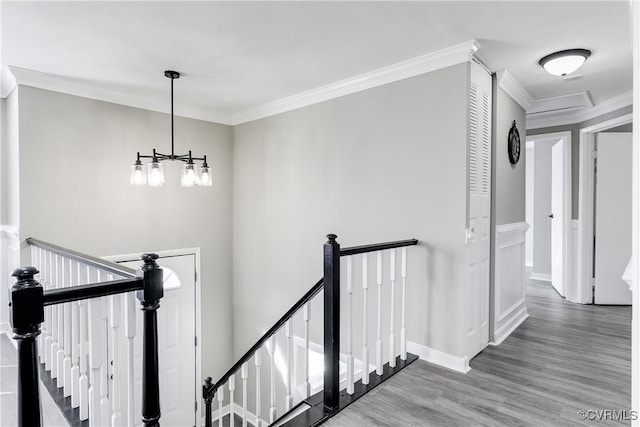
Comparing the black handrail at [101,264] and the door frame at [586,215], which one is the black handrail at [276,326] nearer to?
the black handrail at [101,264]

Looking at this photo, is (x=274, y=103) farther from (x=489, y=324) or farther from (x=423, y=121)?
(x=489, y=324)

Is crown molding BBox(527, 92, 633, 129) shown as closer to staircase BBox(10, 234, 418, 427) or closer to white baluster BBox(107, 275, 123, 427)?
staircase BBox(10, 234, 418, 427)

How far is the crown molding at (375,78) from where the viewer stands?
2746 mm

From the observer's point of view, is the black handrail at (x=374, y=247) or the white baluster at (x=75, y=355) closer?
the white baluster at (x=75, y=355)

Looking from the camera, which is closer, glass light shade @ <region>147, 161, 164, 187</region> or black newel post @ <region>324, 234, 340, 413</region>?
A: black newel post @ <region>324, 234, 340, 413</region>

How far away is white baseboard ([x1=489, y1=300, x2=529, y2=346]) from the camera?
3.28 m

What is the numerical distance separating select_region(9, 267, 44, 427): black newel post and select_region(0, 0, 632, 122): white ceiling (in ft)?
5.92

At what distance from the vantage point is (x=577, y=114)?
4.68 meters

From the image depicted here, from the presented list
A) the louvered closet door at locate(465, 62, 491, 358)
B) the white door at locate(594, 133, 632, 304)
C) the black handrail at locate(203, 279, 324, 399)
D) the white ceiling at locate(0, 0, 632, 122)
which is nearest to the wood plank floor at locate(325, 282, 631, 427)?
the louvered closet door at locate(465, 62, 491, 358)

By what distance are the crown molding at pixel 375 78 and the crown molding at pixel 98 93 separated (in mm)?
569

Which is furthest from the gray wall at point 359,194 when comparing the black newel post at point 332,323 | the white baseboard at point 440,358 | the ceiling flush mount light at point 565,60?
the black newel post at point 332,323

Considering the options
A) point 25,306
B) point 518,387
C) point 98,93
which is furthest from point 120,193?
point 518,387

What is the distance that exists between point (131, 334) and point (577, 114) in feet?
17.8

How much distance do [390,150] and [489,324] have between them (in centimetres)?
177
